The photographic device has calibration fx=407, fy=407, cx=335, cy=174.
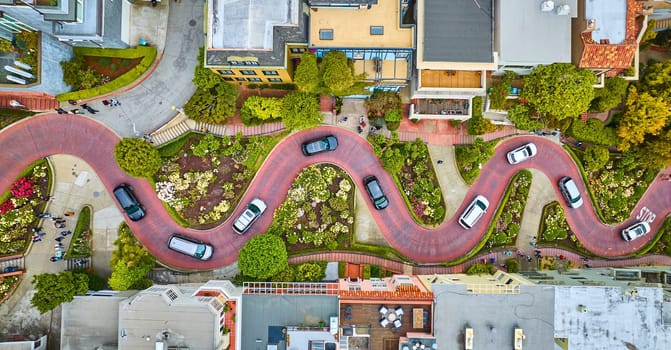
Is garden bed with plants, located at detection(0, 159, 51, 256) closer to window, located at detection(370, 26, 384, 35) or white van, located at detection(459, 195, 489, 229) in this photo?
window, located at detection(370, 26, 384, 35)

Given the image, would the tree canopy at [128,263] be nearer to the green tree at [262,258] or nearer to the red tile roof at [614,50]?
the green tree at [262,258]

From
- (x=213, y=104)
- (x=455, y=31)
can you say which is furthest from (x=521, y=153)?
(x=213, y=104)

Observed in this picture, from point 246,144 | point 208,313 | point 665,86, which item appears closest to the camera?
point 208,313

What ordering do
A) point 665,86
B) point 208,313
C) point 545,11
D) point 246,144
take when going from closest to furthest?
1. point 208,313
2. point 545,11
3. point 665,86
4. point 246,144

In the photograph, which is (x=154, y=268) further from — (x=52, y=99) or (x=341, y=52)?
(x=341, y=52)

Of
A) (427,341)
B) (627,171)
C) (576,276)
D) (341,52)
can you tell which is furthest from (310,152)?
(627,171)

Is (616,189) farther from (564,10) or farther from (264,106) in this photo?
(264,106)

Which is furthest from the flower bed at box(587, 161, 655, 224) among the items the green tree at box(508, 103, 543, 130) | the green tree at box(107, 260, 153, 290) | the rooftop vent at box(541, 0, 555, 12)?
the green tree at box(107, 260, 153, 290)
